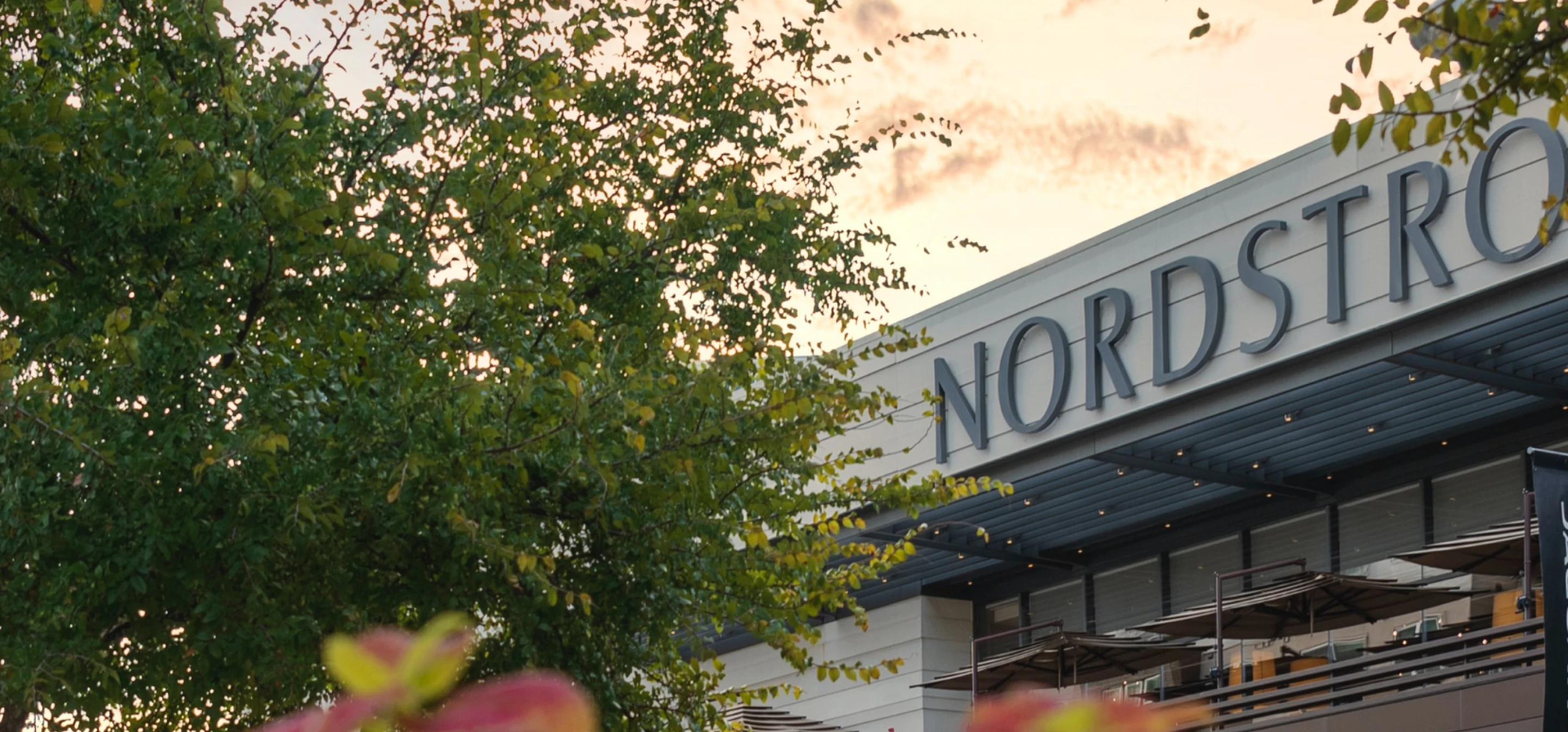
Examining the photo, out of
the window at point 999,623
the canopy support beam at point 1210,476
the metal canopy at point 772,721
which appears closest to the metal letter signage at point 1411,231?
the canopy support beam at point 1210,476

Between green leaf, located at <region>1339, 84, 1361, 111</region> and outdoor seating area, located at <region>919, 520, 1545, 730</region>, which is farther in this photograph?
outdoor seating area, located at <region>919, 520, 1545, 730</region>

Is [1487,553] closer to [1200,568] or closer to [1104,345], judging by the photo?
[1104,345]

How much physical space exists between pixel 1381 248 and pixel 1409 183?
2.11ft

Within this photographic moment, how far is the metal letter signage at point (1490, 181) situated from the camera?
14.1 meters

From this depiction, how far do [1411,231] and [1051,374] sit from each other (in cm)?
471

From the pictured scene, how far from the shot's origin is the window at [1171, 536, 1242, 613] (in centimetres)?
2050

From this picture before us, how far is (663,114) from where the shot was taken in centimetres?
1230

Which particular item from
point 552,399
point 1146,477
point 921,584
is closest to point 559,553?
point 552,399

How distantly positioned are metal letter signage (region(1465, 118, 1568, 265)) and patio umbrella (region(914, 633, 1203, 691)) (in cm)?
534

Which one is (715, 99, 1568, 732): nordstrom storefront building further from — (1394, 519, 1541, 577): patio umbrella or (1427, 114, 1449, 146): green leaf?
(1427, 114, 1449, 146): green leaf

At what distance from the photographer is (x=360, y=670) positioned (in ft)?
1.53

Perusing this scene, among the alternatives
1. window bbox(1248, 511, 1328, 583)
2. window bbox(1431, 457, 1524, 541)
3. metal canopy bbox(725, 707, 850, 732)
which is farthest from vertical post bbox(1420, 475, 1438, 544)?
metal canopy bbox(725, 707, 850, 732)

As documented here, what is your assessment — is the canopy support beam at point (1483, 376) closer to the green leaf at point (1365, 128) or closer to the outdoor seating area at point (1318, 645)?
the outdoor seating area at point (1318, 645)

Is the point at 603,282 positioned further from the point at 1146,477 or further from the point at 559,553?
the point at 1146,477
